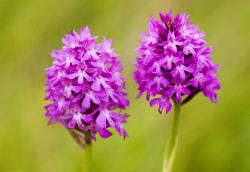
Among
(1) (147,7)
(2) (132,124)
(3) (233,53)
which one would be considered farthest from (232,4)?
(2) (132,124)

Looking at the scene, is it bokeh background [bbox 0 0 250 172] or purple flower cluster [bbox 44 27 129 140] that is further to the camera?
bokeh background [bbox 0 0 250 172]

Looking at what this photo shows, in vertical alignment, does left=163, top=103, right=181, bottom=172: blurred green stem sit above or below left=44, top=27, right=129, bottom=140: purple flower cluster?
below

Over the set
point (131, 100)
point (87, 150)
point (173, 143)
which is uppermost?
point (131, 100)

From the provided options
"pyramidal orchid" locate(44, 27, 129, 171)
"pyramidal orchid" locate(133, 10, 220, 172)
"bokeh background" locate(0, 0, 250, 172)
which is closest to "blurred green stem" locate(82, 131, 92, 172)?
"pyramidal orchid" locate(44, 27, 129, 171)

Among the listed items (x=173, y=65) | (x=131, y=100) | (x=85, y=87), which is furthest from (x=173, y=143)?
(x=131, y=100)

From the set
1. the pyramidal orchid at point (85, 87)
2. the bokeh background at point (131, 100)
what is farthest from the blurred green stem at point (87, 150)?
the bokeh background at point (131, 100)

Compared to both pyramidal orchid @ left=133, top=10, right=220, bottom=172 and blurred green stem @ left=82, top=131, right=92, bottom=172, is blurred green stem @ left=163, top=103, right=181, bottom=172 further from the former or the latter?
blurred green stem @ left=82, top=131, right=92, bottom=172

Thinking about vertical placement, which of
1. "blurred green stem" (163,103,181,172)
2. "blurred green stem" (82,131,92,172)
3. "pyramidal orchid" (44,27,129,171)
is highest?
"pyramidal orchid" (44,27,129,171)

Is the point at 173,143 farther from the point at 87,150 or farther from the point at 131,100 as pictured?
the point at 131,100
